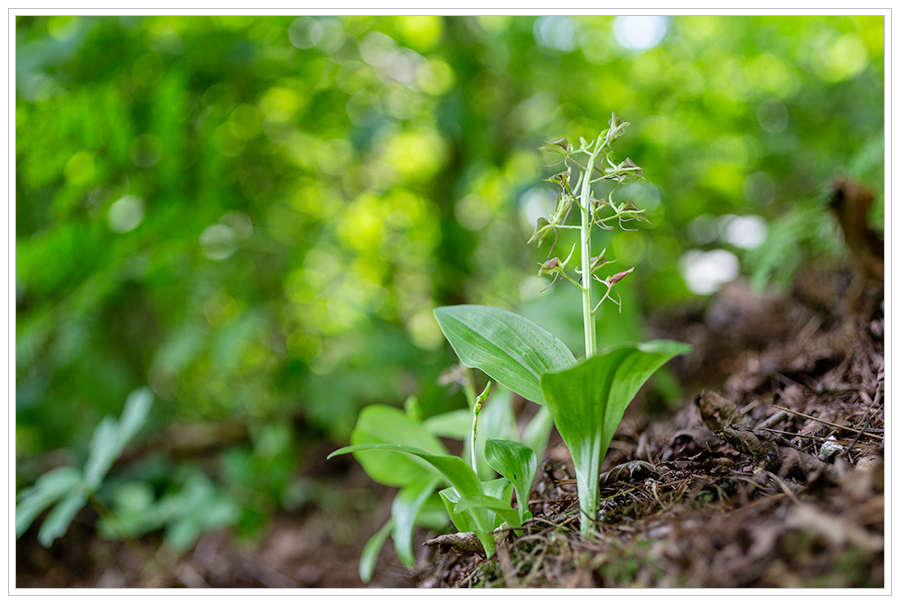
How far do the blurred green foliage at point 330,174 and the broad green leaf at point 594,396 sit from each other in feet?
3.21

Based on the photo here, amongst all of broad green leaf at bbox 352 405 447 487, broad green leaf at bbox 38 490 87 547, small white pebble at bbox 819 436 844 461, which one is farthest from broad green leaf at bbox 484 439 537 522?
broad green leaf at bbox 38 490 87 547

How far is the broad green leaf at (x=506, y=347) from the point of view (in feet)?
1.63

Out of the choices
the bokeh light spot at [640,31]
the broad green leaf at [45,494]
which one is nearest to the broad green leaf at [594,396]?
the broad green leaf at [45,494]

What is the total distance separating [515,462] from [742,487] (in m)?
0.21

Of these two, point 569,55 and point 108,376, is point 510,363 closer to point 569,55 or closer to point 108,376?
point 569,55

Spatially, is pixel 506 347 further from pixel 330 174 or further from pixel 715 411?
pixel 330 174

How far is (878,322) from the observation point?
2.71 feet

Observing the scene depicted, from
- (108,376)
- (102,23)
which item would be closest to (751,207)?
(102,23)

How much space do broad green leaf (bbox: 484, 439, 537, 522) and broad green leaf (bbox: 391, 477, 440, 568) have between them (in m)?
0.18

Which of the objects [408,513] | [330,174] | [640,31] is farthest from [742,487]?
[330,174]

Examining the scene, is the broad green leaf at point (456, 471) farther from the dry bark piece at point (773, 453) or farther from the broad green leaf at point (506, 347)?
the dry bark piece at point (773, 453)

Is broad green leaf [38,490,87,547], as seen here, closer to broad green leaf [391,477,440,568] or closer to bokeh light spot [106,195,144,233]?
broad green leaf [391,477,440,568]

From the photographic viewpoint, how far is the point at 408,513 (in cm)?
68
